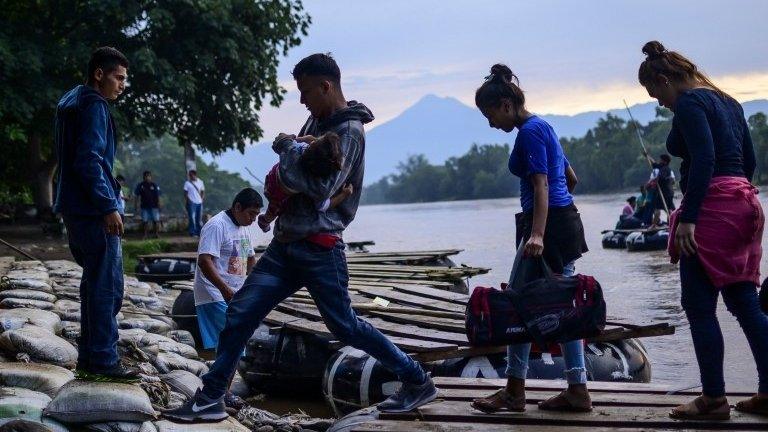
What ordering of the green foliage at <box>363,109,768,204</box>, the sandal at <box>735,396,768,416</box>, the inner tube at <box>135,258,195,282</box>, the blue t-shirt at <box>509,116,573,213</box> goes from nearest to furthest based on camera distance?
the sandal at <box>735,396,768,416</box> < the blue t-shirt at <box>509,116,573,213</box> < the inner tube at <box>135,258,195,282</box> < the green foliage at <box>363,109,768,204</box>

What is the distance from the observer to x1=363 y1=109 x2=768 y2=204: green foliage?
93.4 metres

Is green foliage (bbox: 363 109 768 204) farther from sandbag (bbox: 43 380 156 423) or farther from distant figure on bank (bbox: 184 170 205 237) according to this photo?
sandbag (bbox: 43 380 156 423)

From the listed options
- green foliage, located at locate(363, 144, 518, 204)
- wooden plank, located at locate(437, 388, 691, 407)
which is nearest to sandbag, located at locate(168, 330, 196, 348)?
wooden plank, located at locate(437, 388, 691, 407)

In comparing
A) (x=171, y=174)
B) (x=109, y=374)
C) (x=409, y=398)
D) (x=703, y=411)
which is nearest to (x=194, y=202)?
(x=109, y=374)

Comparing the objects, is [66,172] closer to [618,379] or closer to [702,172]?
[702,172]

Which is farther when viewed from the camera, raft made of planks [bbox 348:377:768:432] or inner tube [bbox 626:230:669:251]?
inner tube [bbox 626:230:669:251]

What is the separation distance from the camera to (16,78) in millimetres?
20062

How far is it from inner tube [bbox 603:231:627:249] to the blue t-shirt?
21.9m

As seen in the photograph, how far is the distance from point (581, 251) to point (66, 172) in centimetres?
270

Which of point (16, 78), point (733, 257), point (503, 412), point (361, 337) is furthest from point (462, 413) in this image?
point (16, 78)

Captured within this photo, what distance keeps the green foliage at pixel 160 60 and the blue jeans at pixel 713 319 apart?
57.8ft

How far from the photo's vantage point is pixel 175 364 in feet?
23.1

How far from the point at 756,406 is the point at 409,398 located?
63.4 inches

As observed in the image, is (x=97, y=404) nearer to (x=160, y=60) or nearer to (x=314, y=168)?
(x=314, y=168)
